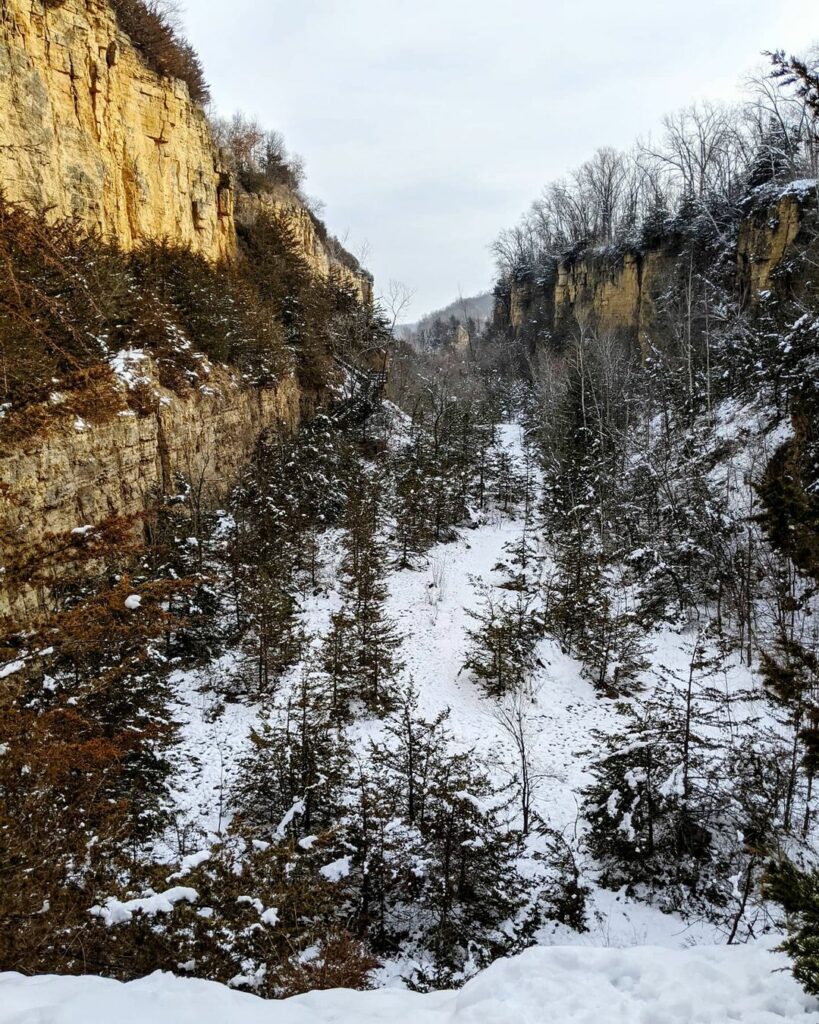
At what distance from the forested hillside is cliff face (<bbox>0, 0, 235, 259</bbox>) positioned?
1.21 meters

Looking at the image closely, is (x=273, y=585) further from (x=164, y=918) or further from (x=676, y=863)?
(x=676, y=863)

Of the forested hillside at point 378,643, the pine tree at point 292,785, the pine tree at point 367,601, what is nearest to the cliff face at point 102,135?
the forested hillside at point 378,643

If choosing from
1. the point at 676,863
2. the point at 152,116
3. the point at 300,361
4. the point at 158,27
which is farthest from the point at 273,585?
the point at 158,27

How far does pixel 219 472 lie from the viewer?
19812mm

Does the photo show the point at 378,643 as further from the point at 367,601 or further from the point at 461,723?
the point at 461,723

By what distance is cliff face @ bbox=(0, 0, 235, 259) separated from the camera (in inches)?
552

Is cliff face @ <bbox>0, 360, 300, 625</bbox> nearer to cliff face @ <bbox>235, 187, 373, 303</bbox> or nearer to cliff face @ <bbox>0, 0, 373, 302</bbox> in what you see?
cliff face @ <bbox>0, 0, 373, 302</bbox>

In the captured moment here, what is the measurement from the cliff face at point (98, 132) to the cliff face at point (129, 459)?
5240 mm

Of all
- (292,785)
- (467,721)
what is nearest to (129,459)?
(292,785)

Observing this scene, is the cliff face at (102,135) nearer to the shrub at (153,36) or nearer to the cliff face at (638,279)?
the shrub at (153,36)

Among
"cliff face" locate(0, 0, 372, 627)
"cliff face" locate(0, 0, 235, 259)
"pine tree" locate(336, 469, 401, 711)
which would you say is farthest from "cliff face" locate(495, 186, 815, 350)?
"cliff face" locate(0, 0, 235, 259)

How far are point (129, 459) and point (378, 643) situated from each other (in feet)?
29.2

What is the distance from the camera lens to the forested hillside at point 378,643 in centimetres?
479

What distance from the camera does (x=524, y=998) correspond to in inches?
152
